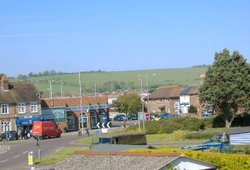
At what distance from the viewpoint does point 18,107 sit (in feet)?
274

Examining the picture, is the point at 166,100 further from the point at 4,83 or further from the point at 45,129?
the point at 45,129

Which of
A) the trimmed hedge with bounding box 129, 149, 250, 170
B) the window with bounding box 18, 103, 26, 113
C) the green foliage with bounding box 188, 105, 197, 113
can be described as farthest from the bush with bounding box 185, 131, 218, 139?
the green foliage with bounding box 188, 105, 197, 113

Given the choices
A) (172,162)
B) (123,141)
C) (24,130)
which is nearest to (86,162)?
(172,162)

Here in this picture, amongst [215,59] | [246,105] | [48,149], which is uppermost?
[215,59]

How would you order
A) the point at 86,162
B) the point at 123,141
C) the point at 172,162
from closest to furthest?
the point at 172,162 → the point at 86,162 → the point at 123,141

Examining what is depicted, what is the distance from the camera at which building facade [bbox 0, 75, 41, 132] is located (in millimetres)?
82438

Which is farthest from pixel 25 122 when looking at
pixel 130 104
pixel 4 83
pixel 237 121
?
pixel 237 121

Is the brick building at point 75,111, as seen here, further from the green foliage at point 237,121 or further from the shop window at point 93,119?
the green foliage at point 237,121

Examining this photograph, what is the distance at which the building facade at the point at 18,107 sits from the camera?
8244 centimetres

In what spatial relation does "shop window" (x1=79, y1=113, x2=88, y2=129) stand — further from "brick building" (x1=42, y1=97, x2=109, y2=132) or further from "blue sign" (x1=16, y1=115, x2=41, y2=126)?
"blue sign" (x1=16, y1=115, x2=41, y2=126)

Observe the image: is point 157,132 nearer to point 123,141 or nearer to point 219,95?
point 219,95

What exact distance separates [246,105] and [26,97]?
1423 inches

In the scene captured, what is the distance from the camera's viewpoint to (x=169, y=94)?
123 meters

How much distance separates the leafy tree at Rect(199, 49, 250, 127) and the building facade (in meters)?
30.2
